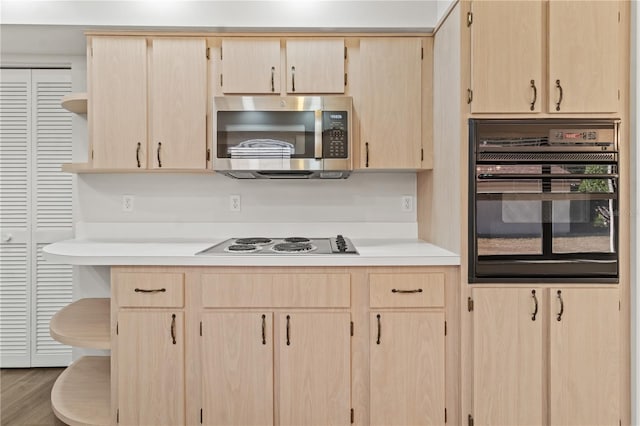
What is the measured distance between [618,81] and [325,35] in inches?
57.4

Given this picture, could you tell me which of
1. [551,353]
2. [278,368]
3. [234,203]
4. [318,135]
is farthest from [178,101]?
[551,353]

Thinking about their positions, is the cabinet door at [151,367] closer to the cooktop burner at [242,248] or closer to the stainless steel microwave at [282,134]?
the cooktop burner at [242,248]

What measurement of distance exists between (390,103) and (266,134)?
0.72 m

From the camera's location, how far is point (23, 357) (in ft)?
9.78

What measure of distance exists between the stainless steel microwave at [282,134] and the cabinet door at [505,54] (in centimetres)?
70

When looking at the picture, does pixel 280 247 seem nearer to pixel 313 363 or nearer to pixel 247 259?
pixel 247 259

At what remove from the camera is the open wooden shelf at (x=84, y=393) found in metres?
2.13

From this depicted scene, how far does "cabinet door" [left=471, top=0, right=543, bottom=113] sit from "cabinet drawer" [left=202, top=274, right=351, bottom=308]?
1.04 metres

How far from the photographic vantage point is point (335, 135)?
237cm

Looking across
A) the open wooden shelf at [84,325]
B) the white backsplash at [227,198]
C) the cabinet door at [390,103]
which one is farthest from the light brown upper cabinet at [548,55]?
the open wooden shelf at [84,325]

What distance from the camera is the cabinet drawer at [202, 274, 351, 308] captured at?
79.2 inches

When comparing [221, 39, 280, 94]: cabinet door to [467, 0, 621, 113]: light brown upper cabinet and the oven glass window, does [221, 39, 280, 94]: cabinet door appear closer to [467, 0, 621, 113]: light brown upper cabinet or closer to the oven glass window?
the oven glass window

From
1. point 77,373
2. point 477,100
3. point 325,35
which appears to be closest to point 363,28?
point 325,35

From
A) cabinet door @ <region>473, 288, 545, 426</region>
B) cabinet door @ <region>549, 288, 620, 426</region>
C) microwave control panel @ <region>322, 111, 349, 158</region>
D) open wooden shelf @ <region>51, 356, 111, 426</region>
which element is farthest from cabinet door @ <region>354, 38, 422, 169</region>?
open wooden shelf @ <region>51, 356, 111, 426</region>
